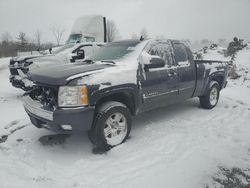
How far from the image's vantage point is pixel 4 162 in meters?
3.35

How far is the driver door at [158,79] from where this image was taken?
4.20 metres

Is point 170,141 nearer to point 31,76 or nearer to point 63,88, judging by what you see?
point 63,88

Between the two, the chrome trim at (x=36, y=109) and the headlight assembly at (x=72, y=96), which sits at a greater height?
the headlight assembly at (x=72, y=96)

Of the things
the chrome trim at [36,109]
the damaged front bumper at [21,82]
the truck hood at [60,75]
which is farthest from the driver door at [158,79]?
the damaged front bumper at [21,82]

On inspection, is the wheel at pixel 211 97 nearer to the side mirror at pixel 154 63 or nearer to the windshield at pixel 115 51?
the side mirror at pixel 154 63

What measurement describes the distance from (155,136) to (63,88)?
6.47 feet

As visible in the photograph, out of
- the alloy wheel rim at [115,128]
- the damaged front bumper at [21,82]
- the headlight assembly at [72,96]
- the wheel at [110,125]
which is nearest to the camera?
the headlight assembly at [72,96]

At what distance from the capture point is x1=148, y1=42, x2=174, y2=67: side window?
14.9 feet

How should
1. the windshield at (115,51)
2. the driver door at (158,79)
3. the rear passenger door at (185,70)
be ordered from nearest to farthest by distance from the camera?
the driver door at (158,79), the windshield at (115,51), the rear passenger door at (185,70)

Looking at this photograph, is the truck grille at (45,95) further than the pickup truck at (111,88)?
Yes

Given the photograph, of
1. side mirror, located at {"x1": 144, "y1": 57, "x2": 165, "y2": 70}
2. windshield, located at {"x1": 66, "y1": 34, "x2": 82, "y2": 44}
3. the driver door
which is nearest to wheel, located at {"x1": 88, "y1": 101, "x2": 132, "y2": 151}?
the driver door

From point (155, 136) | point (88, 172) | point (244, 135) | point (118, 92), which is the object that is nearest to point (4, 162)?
point (88, 172)

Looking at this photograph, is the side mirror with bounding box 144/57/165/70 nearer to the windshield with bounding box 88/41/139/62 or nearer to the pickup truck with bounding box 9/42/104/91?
the windshield with bounding box 88/41/139/62

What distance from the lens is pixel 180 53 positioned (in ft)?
16.8
